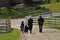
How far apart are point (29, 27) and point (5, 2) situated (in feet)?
157

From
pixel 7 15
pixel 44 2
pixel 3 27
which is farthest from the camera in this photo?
pixel 44 2

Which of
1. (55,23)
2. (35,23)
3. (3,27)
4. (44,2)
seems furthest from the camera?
(44,2)

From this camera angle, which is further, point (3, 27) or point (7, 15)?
point (7, 15)

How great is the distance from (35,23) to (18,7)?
3154 cm

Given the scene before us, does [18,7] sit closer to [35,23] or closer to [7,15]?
[7,15]

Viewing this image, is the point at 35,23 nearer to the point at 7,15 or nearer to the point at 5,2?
the point at 7,15

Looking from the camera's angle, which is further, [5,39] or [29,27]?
[29,27]

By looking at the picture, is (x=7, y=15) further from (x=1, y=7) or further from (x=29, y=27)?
(x=29, y=27)

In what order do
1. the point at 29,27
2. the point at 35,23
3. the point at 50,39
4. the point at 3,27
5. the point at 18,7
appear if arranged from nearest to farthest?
the point at 50,39 < the point at 29,27 < the point at 3,27 < the point at 35,23 < the point at 18,7

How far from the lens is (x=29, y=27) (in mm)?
32281

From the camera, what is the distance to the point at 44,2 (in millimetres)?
82062

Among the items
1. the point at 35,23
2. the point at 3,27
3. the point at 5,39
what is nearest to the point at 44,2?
the point at 35,23

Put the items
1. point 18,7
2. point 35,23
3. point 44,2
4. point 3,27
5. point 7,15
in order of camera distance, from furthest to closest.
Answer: point 44,2 → point 18,7 → point 7,15 → point 35,23 → point 3,27

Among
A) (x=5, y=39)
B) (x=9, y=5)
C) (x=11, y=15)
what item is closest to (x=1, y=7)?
(x=9, y=5)
